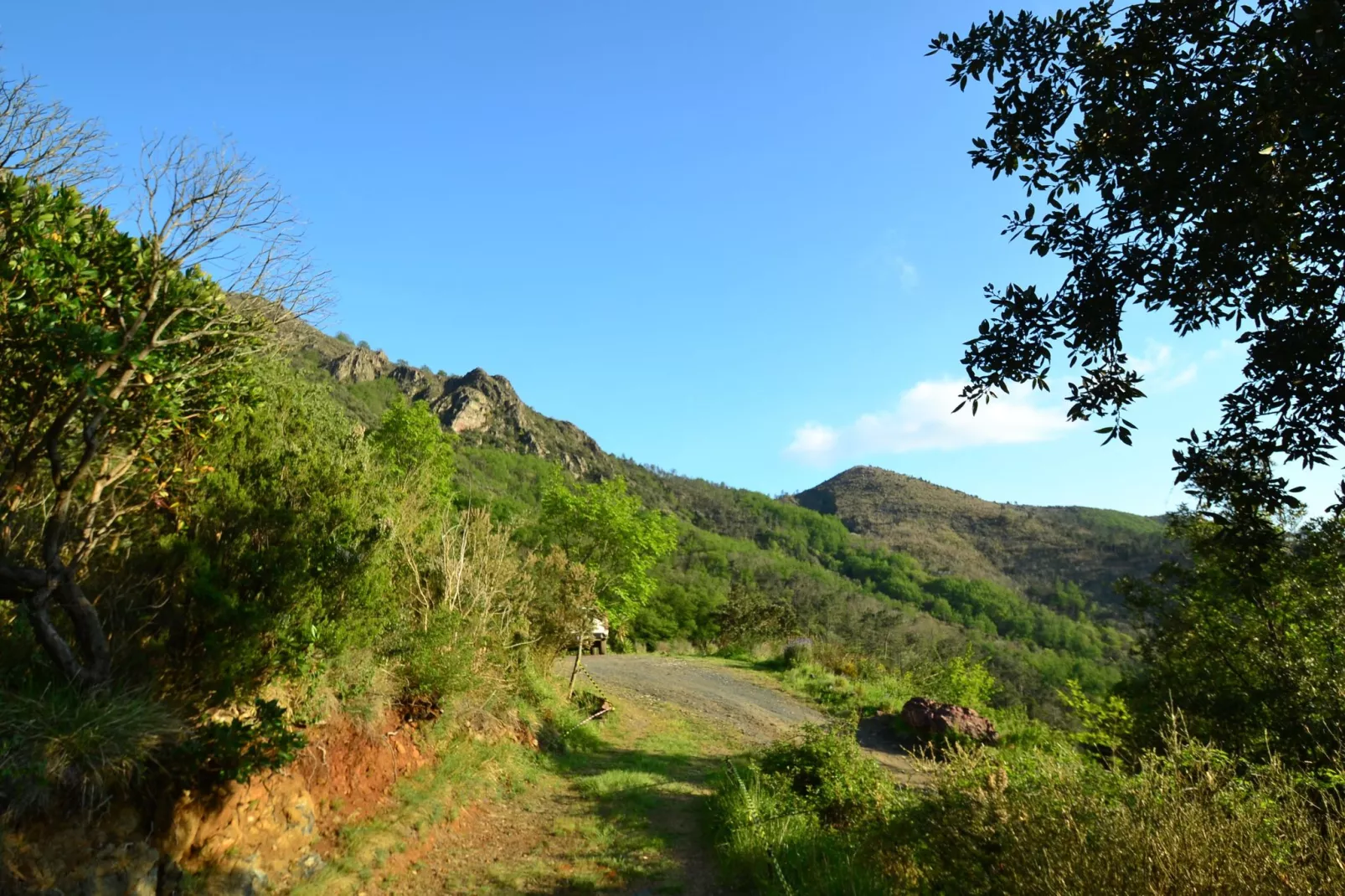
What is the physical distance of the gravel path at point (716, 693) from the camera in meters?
15.5

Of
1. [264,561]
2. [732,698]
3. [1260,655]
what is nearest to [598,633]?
[732,698]

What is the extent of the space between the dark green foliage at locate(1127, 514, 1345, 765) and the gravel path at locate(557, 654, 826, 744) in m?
7.25

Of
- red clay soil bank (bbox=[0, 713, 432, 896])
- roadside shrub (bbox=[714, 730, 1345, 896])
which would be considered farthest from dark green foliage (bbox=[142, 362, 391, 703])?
roadside shrub (bbox=[714, 730, 1345, 896])

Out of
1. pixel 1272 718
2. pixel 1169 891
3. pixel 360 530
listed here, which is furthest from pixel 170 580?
pixel 1272 718

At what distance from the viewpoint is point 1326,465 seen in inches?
128

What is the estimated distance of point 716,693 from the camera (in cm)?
1850

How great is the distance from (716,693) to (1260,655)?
1327 centimetres

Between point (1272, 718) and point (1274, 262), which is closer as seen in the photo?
point (1274, 262)

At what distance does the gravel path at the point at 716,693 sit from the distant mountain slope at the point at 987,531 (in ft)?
248

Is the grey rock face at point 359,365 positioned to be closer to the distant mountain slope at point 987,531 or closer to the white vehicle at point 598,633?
the white vehicle at point 598,633

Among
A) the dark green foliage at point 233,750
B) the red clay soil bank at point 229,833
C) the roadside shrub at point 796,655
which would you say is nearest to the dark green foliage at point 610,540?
the roadside shrub at point 796,655

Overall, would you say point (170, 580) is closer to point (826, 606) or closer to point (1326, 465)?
point (1326, 465)

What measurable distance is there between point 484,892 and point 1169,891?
5.69 meters

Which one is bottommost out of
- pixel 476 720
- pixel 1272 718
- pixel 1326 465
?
pixel 476 720
